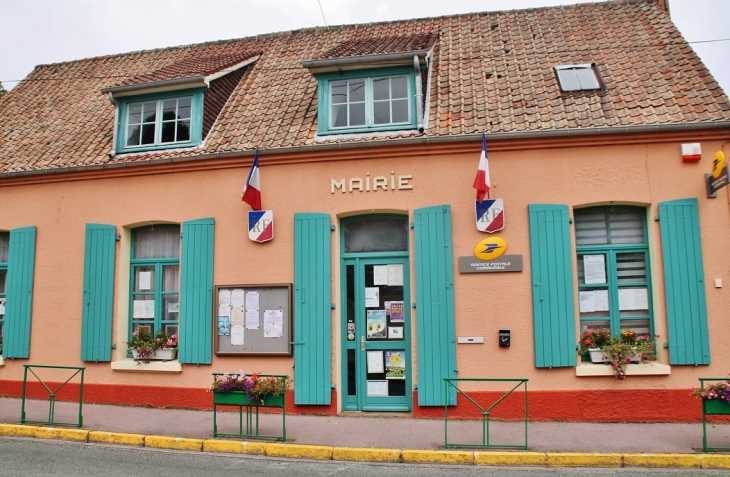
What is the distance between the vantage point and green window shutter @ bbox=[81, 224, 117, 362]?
31.4 ft

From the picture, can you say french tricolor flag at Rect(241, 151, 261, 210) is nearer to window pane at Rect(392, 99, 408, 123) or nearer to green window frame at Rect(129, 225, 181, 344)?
green window frame at Rect(129, 225, 181, 344)

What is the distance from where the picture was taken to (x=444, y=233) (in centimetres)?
856

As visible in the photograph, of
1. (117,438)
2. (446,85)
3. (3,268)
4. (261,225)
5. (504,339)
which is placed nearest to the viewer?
(117,438)

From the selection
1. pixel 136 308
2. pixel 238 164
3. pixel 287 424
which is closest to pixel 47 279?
pixel 136 308

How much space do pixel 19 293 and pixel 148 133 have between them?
3636 millimetres

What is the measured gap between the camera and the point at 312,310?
8.81 metres

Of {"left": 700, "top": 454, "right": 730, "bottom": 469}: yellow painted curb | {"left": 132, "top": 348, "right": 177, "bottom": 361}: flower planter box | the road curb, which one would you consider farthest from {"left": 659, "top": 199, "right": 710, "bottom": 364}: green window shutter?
{"left": 132, "top": 348, "right": 177, "bottom": 361}: flower planter box

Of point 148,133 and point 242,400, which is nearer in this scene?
point 242,400

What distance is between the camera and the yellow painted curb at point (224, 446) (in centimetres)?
704

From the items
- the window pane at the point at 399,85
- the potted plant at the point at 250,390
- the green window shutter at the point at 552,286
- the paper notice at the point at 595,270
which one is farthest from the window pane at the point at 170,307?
the paper notice at the point at 595,270

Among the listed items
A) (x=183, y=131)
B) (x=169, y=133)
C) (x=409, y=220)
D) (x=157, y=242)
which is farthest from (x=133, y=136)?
(x=409, y=220)

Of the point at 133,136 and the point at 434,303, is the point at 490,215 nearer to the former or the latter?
the point at 434,303

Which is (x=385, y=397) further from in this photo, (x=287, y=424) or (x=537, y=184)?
(x=537, y=184)

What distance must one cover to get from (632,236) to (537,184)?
1.62 m
